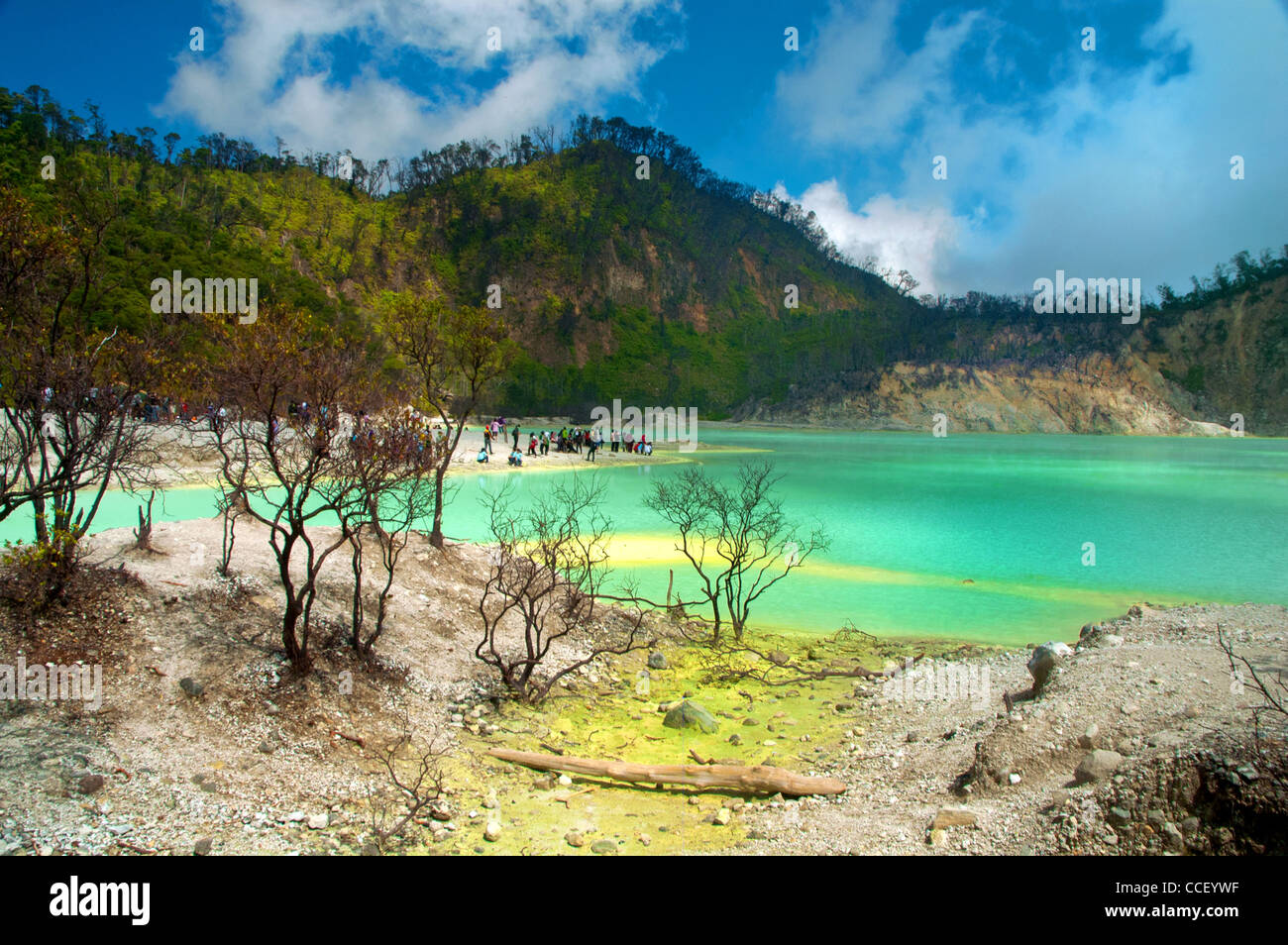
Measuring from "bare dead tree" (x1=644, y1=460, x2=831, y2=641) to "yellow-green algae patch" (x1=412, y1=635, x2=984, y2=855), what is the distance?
4.59 feet

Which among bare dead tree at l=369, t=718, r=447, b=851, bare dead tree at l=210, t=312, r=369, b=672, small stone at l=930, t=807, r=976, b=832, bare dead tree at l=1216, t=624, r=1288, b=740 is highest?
bare dead tree at l=210, t=312, r=369, b=672

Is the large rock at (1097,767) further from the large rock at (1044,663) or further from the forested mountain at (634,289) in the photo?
the forested mountain at (634,289)

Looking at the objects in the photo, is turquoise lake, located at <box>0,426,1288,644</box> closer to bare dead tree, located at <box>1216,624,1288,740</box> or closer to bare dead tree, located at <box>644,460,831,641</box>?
bare dead tree, located at <box>644,460,831,641</box>

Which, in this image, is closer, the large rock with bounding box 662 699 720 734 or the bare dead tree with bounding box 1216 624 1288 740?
the bare dead tree with bounding box 1216 624 1288 740

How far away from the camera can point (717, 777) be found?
24.5ft

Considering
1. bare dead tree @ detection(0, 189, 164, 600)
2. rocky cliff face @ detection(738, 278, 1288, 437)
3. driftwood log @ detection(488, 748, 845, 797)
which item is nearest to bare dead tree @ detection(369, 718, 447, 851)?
driftwood log @ detection(488, 748, 845, 797)

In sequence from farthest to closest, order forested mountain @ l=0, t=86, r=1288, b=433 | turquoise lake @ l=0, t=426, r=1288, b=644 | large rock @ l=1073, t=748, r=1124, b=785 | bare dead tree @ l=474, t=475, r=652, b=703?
forested mountain @ l=0, t=86, r=1288, b=433 < turquoise lake @ l=0, t=426, r=1288, b=644 < bare dead tree @ l=474, t=475, r=652, b=703 < large rock @ l=1073, t=748, r=1124, b=785

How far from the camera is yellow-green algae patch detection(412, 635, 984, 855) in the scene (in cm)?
646

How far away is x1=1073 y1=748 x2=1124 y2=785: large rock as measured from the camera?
5.69 meters

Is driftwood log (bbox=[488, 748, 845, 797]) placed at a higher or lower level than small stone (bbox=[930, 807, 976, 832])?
lower

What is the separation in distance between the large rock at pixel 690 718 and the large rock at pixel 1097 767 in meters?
4.52

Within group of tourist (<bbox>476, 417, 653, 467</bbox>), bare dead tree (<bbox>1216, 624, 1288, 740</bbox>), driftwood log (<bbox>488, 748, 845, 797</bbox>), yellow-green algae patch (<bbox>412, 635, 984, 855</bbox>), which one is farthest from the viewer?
group of tourist (<bbox>476, 417, 653, 467</bbox>)

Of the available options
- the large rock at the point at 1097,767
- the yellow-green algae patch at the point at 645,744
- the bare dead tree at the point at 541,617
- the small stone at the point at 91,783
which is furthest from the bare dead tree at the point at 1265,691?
the small stone at the point at 91,783

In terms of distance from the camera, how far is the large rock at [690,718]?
31.1 feet
